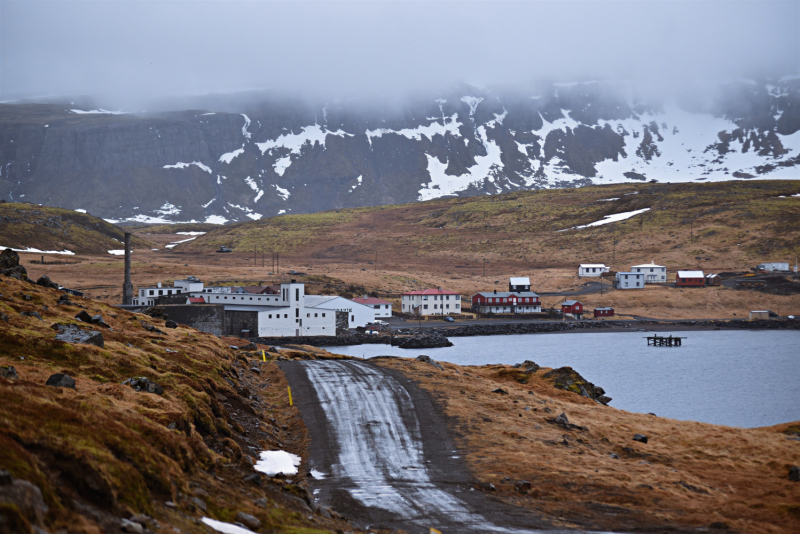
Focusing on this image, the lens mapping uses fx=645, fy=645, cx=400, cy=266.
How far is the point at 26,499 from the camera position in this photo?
25.3 feet

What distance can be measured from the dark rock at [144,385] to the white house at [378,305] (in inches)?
2805

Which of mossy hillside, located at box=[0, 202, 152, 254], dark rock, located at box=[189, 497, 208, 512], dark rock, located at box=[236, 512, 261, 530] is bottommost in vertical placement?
dark rock, located at box=[236, 512, 261, 530]

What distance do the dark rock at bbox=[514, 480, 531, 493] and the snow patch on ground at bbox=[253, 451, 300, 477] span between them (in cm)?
645

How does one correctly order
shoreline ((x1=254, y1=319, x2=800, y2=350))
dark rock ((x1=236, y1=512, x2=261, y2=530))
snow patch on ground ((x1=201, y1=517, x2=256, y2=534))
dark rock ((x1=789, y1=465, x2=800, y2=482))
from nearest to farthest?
snow patch on ground ((x1=201, y1=517, x2=256, y2=534)) → dark rock ((x1=236, y1=512, x2=261, y2=530)) → dark rock ((x1=789, y1=465, x2=800, y2=482)) → shoreline ((x1=254, y1=319, x2=800, y2=350))

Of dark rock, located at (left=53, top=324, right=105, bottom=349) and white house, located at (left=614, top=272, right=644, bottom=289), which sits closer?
dark rock, located at (left=53, top=324, right=105, bottom=349)

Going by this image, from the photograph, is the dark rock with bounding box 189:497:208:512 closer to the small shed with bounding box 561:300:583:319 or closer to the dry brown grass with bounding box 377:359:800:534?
the dry brown grass with bounding box 377:359:800:534

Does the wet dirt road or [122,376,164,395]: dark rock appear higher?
[122,376,164,395]: dark rock

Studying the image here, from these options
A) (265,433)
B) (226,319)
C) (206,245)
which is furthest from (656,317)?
(206,245)

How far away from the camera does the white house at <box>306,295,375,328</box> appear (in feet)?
277

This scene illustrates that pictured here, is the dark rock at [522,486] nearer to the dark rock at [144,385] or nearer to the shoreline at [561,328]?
the dark rock at [144,385]

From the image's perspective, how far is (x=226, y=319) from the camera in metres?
72.9

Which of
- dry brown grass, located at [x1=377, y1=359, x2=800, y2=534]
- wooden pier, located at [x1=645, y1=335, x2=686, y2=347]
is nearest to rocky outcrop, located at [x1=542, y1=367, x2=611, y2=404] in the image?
dry brown grass, located at [x1=377, y1=359, x2=800, y2=534]

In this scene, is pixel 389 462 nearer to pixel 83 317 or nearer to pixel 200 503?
pixel 200 503

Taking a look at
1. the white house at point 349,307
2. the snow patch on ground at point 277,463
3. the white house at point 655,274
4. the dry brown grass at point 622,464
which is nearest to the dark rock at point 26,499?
the snow patch on ground at point 277,463
